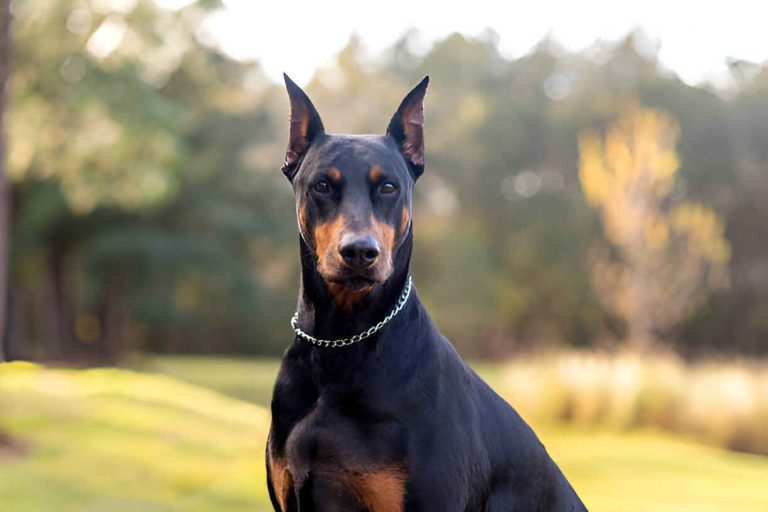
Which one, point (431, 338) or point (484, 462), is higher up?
point (431, 338)

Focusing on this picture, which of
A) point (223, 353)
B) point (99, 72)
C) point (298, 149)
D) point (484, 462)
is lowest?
point (223, 353)

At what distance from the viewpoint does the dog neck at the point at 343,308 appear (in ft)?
9.99

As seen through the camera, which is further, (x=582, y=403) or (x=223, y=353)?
(x=223, y=353)

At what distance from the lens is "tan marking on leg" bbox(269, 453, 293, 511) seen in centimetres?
298

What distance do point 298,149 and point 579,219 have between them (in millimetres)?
25455

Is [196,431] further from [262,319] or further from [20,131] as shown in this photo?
[262,319]

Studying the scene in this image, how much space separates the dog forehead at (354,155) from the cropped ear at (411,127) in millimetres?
126

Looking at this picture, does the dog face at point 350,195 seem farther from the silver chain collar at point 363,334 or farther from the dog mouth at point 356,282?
the silver chain collar at point 363,334

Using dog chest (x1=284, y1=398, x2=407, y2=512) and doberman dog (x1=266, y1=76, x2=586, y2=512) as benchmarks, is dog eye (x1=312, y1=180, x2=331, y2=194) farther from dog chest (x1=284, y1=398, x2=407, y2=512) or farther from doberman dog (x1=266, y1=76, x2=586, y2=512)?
dog chest (x1=284, y1=398, x2=407, y2=512)

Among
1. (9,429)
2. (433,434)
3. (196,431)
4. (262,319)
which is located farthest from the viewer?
(262,319)

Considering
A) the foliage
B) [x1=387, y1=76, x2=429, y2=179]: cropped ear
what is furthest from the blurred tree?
[x1=387, y1=76, x2=429, y2=179]: cropped ear

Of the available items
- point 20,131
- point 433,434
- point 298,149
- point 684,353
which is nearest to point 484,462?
point 433,434

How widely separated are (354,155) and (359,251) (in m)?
0.40

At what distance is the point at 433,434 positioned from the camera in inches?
113
